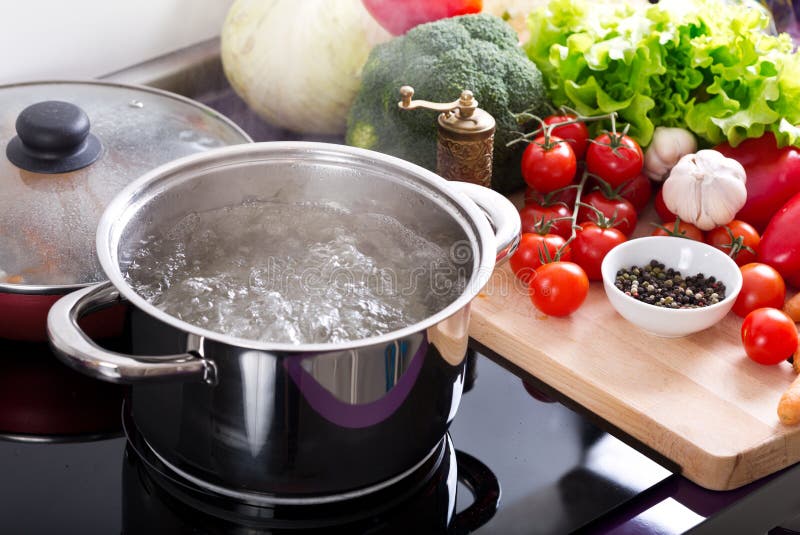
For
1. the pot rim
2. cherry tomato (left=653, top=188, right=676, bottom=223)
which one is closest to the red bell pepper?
cherry tomato (left=653, top=188, right=676, bottom=223)

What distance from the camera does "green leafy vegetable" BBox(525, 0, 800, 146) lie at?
1301 mm

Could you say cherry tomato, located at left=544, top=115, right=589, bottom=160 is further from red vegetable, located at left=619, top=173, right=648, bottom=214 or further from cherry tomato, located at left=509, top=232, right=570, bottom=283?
cherry tomato, located at left=509, top=232, right=570, bottom=283

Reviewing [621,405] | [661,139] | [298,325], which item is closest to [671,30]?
[661,139]

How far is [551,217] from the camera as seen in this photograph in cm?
126

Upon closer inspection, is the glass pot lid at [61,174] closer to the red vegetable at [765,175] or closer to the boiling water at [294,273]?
the boiling water at [294,273]

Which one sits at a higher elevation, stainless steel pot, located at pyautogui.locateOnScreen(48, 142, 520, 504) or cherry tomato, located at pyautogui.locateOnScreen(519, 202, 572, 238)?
stainless steel pot, located at pyautogui.locateOnScreen(48, 142, 520, 504)

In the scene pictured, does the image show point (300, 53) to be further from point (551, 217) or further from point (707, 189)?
point (707, 189)

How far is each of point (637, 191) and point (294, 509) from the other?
76cm

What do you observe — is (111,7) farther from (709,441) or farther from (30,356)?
(709,441)

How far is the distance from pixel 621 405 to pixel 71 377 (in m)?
0.58

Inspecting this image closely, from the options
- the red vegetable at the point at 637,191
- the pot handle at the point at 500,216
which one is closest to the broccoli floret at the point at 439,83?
the red vegetable at the point at 637,191

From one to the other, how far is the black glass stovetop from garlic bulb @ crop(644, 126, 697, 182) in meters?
0.52

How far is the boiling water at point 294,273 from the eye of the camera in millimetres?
802

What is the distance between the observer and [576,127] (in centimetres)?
134
